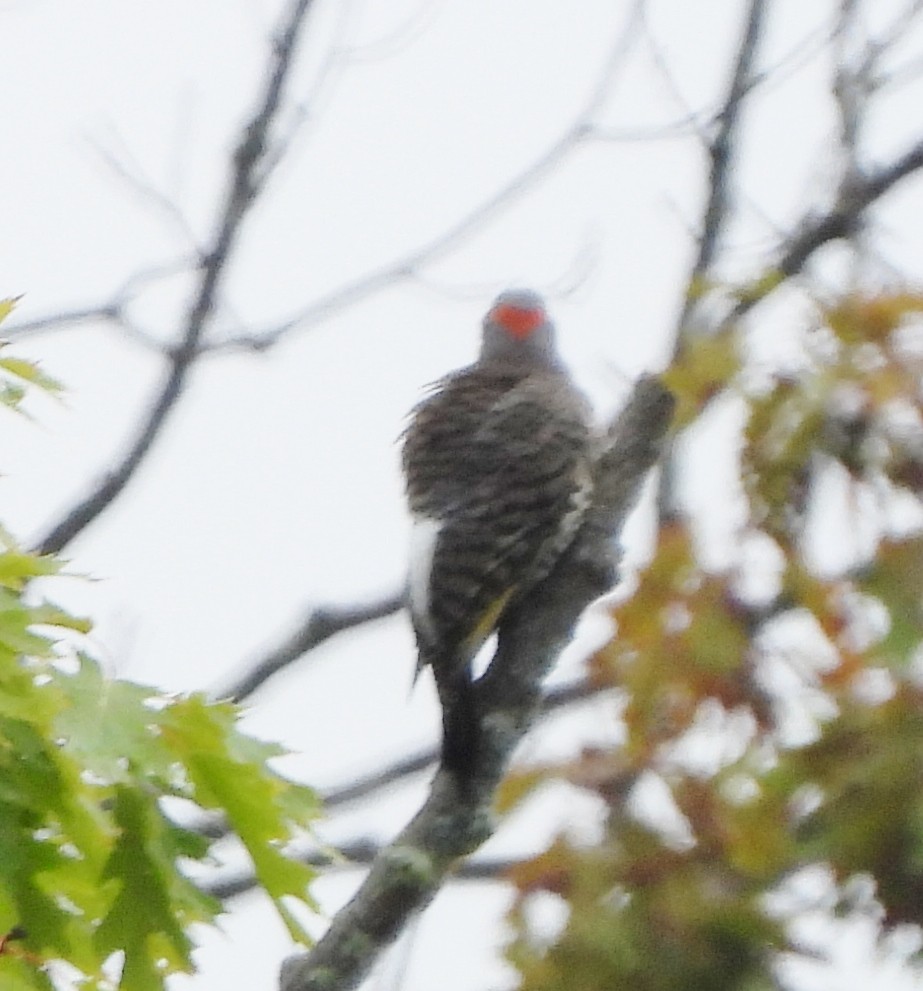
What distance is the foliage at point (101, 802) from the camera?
231 cm

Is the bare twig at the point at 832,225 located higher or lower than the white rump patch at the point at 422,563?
higher

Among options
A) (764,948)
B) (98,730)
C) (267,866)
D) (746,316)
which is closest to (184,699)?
(98,730)

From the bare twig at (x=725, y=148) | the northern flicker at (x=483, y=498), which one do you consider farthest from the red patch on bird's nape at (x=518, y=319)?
the bare twig at (x=725, y=148)

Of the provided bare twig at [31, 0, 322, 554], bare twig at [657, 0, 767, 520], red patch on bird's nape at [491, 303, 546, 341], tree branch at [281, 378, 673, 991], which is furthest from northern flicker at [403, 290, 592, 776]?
bare twig at [31, 0, 322, 554]

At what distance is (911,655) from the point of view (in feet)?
7.80

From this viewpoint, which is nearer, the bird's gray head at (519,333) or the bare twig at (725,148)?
the bare twig at (725,148)

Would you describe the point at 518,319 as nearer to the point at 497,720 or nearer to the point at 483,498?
the point at 483,498

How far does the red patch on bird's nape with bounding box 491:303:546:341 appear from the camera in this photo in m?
6.12

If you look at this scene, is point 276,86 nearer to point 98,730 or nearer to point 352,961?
point 352,961

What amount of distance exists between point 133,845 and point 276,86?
10.1ft

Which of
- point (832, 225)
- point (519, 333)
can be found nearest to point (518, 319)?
point (519, 333)

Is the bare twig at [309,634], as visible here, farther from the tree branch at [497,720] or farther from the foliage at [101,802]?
the foliage at [101,802]

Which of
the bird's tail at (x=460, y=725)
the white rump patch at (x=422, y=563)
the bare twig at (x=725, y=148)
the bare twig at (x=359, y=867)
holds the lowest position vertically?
the bare twig at (x=359, y=867)

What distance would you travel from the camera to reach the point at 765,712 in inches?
105
